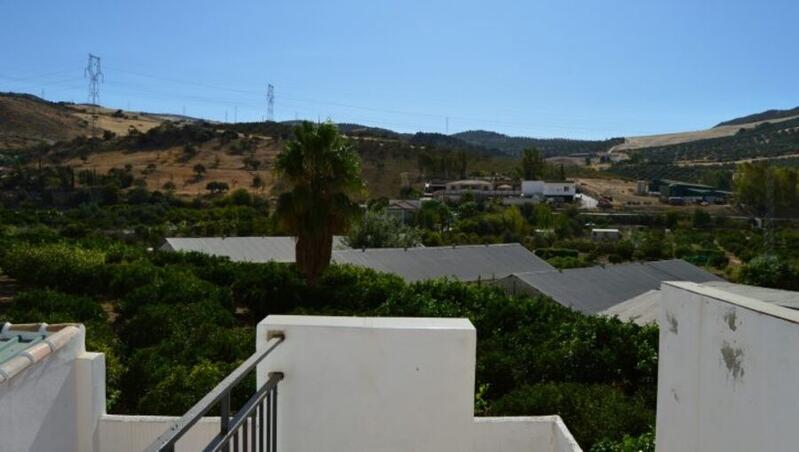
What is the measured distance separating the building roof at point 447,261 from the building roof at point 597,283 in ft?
10.5

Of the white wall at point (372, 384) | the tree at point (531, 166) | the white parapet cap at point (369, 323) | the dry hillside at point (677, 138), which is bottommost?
the white wall at point (372, 384)

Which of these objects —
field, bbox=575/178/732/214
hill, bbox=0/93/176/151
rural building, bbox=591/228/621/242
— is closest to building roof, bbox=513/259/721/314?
rural building, bbox=591/228/621/242

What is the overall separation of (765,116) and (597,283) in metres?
174

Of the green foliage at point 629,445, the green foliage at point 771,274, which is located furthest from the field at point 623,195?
the green foliage at point 629,445

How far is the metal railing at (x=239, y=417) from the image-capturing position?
1855 mm

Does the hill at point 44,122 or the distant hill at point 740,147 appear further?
the distant hill at point 740,147

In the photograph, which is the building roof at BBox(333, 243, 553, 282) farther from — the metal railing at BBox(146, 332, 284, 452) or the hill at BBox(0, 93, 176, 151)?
the hill at BBox(0, 93, 176, 151)

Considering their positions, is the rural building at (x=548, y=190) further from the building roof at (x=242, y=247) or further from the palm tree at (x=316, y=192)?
the palm tree at (x=316, y=192)

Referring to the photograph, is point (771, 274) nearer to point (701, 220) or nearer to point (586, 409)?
point (586, 409)

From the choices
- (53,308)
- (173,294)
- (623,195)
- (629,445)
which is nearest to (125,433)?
(629,445)

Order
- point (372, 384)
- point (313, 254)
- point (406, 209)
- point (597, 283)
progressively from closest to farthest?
point (372, 384) < point (313, 254) < point (597, 283) < point (406, 209)

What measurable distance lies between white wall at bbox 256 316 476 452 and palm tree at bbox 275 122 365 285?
13004 mm

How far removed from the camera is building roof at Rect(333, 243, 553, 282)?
24641mm

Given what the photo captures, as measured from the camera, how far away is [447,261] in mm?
27625
